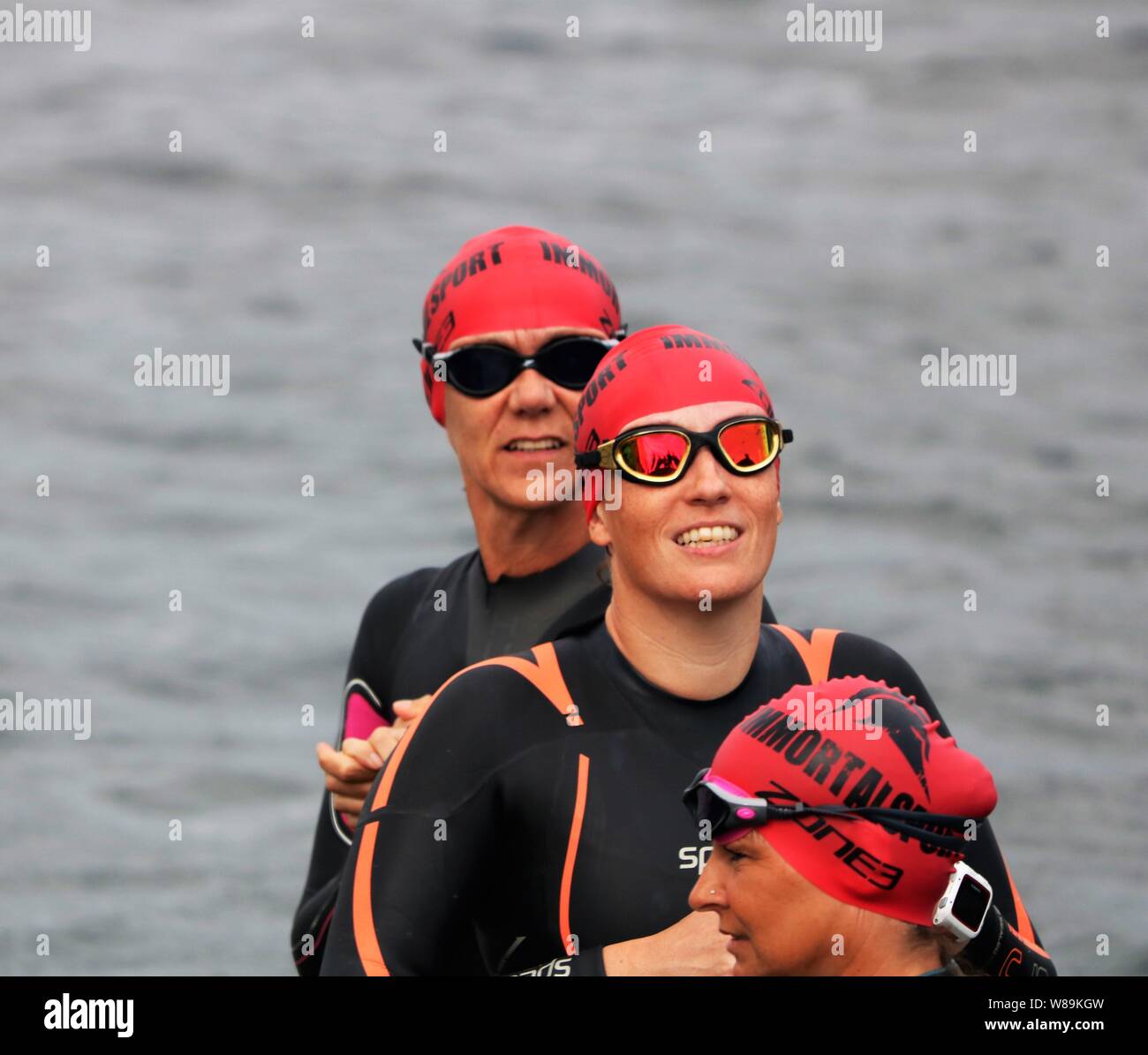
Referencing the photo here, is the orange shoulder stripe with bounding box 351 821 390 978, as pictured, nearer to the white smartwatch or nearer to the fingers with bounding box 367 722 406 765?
the fingers with bounding box 367 722 406 765

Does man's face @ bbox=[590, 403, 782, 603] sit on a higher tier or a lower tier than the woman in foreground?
higher

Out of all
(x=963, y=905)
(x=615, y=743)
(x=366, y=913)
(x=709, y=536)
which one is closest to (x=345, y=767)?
(x=366, y=913)

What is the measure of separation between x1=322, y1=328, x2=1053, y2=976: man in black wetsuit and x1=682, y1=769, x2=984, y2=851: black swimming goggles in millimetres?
518

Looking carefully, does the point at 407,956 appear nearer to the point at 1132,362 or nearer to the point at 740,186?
the point at 1132,362

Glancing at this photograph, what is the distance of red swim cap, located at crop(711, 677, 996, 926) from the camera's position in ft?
12.7

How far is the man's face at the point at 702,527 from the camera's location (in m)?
4.55

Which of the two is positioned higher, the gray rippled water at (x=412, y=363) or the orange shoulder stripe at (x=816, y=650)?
the gray rippled water at (x=412, y=363)

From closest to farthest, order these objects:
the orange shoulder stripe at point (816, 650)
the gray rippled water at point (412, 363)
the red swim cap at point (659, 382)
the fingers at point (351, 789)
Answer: the red swim cap at point (659, 382)
the orange shoulder stripe at point (816, 650)
the fingers at point (351, 789)
the gray rippled water at point (412, 363)

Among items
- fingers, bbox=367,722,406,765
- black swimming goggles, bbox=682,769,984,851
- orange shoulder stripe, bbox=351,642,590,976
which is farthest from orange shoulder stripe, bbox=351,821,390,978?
black swimming goggles, bbox=682,769,984,851

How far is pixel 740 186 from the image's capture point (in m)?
24.2

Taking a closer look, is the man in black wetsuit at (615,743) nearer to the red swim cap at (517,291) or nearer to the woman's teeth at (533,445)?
the woman's teeth at (533,445)

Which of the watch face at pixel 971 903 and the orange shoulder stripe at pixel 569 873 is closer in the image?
the watch face at pixel 971 903

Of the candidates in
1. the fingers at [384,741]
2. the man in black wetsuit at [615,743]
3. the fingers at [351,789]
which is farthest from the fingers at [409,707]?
the man in black wetsuit at [615,743]
